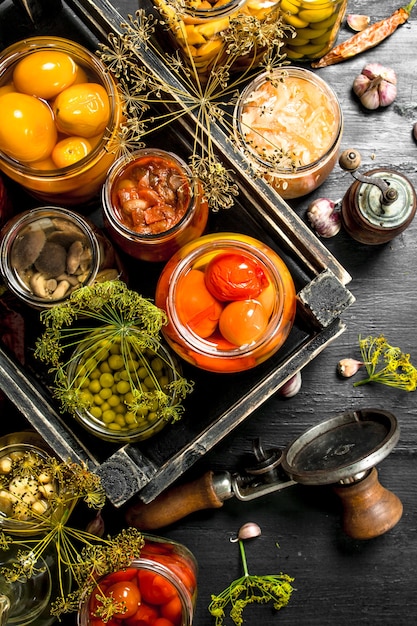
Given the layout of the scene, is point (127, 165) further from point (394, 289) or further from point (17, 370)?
point (394, 289)

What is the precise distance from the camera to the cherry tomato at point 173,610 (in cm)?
142

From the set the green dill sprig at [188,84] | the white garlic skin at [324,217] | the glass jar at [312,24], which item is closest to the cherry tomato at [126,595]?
the green dill sprig at [188,84]

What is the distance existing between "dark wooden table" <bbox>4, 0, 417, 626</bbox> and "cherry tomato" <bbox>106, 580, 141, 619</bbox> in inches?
9.7

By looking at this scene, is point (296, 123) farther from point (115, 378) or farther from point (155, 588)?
point (155, 588)

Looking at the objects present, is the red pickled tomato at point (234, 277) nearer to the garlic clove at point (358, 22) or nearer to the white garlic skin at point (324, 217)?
the white garlic skin at point (324, 217)

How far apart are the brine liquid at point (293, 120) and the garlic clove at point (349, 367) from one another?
0.45 metres

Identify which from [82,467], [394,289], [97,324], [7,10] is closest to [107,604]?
[82,467]

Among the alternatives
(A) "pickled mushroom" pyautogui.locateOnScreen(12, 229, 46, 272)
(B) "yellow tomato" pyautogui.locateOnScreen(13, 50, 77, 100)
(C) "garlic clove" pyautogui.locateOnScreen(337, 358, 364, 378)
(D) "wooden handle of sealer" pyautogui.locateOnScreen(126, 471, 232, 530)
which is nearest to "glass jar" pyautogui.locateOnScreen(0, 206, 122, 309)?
(A) "pickled mushroom" pyautogui.locateOnScreen(12, 229, 46, 272)

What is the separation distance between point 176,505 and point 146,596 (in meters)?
0.20

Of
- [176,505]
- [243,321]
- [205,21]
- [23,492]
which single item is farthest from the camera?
[176,505]

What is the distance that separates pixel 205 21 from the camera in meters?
1.35

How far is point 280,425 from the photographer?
5.46 feet

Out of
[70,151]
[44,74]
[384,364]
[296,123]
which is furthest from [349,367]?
[44,74]

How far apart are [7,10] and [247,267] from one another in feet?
2.65
